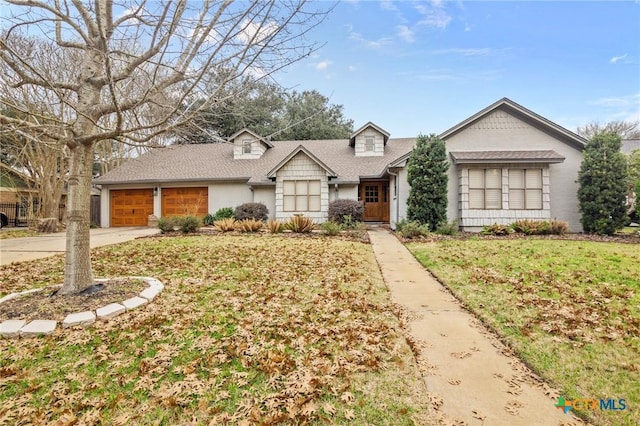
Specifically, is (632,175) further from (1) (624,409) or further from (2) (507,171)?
(1) (624,409)

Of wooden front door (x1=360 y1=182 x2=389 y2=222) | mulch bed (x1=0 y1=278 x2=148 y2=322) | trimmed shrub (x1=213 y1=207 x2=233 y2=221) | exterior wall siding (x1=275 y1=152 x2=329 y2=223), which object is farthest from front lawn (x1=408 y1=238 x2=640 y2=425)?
trimmed shrub (x1=213 y1=207 x2=233 y2=221)

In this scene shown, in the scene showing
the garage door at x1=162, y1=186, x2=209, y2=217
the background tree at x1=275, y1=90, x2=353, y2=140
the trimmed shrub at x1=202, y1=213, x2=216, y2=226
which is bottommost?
the trimmed shrub at x1=202, y1=213, x2=216, y2=226

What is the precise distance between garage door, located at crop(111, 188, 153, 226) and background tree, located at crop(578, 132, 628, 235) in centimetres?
2209

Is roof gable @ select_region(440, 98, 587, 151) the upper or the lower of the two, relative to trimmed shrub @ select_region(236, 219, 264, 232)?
upper

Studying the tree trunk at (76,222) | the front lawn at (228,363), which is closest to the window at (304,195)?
the front lawn at (228,363)

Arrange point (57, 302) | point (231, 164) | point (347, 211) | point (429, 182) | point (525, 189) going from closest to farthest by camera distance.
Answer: point (57, 302), point (429, 182), point (525, 189), point (347, 211), point (231, 164)

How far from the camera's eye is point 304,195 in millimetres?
16547

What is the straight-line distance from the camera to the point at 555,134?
1358cm

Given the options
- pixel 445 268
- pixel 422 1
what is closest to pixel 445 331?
pixel 445 268

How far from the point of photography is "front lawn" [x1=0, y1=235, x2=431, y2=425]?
2.39 meters

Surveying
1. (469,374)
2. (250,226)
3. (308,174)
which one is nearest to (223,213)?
(250,226)

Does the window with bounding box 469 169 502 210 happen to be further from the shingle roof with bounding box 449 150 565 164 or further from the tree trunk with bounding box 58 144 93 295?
the tree trunk with bounding box 58 144 93 295

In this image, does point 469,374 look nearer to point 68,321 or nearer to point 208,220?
point 68,321

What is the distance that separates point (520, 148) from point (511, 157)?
1.37 m
